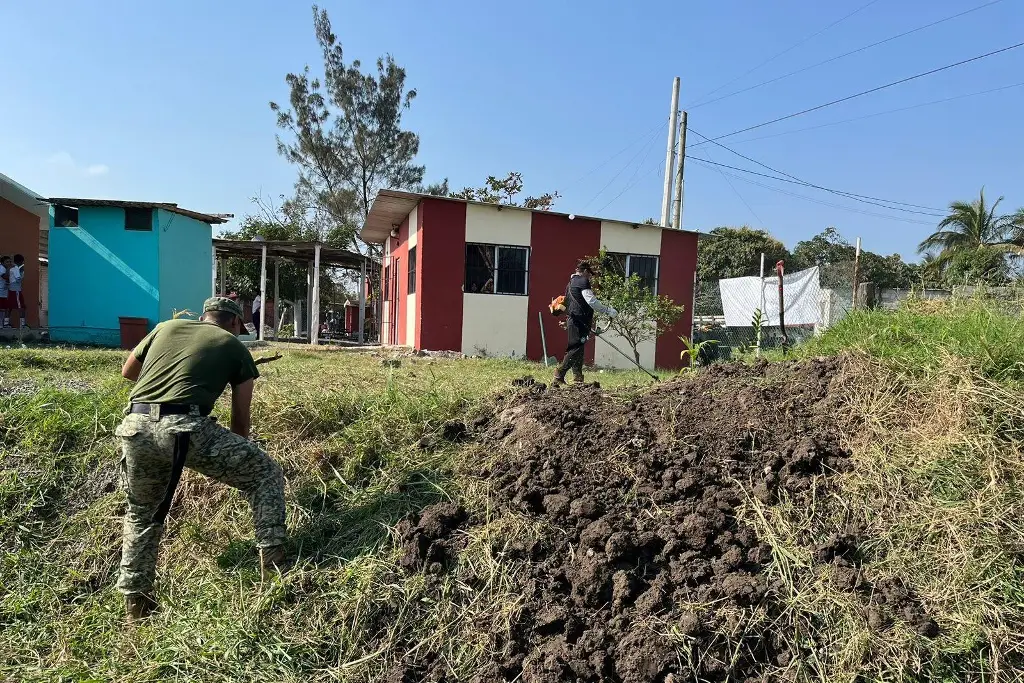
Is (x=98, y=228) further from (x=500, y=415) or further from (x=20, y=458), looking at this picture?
(x=500, y=415)

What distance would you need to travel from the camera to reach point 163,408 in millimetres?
2848

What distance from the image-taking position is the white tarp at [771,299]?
11.5m

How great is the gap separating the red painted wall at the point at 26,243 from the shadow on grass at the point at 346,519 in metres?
13.6

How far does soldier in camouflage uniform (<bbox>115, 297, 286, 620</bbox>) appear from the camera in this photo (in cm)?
284

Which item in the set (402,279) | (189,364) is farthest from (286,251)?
(189,364)

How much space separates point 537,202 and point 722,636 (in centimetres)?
2331

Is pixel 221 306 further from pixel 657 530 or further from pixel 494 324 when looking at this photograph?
pixel 494 324

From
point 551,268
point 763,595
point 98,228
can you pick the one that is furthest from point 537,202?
point 763,595

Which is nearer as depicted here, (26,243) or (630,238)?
(630,238)

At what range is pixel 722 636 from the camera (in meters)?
2.34

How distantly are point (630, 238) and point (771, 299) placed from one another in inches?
129

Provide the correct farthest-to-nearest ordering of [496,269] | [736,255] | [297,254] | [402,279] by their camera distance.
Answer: [736,255] → [297,254] → [402,279] → [496,269]

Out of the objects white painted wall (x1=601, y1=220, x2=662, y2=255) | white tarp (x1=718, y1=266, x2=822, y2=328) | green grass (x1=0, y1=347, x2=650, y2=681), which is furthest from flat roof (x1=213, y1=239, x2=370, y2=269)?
green grass (x1=0, y1=347, x2=650, y2=681)

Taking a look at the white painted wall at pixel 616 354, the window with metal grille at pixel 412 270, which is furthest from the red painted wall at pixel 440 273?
the white painted wall at pixel 616 354
